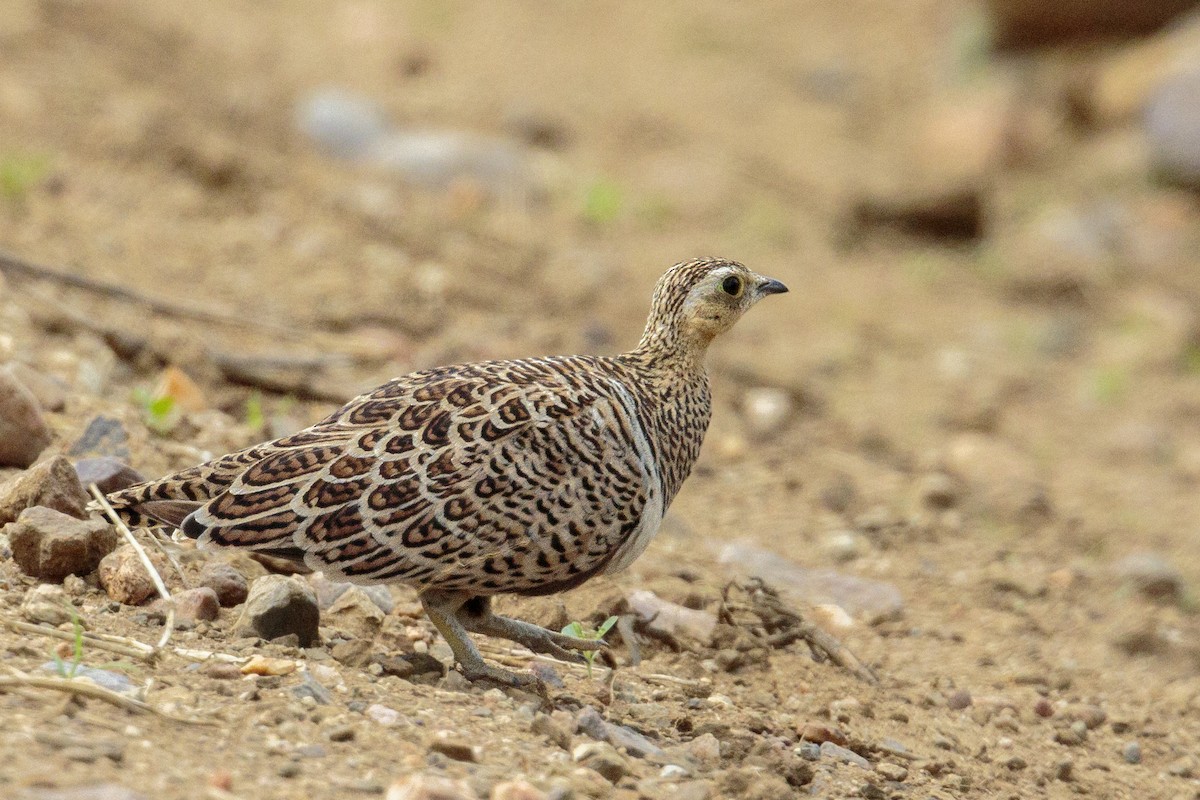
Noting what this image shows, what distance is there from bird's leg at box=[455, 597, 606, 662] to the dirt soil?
0.26ft

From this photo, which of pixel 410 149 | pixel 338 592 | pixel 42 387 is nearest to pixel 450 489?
pixel 338 592

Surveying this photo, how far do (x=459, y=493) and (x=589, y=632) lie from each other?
101 cm

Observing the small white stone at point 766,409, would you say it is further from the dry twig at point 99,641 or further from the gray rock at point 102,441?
the dry twig at point 99,641

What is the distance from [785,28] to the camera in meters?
16.0

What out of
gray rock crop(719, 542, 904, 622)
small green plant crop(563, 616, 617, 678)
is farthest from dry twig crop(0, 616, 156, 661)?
gray rock crop(719, 542, 904, 622)

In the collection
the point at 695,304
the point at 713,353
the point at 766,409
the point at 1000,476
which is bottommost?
the point at 695,304

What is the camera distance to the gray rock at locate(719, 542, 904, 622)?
19.6 feet

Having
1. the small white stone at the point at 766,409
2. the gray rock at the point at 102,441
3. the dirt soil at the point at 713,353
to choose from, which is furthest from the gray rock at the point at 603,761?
the small white stone at the point at 766,409

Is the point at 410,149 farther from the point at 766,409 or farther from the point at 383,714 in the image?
the point at 383,714

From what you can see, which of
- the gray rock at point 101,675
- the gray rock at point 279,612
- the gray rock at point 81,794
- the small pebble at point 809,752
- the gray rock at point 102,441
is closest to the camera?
the gray rock at point 81,794

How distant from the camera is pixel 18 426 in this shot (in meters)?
4.96

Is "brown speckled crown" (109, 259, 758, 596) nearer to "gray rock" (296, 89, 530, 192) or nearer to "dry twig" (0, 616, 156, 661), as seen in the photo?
"dry twig" (0, 616, 156, 661)

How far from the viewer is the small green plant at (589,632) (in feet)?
14.8

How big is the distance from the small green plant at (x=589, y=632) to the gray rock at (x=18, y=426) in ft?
6.08
